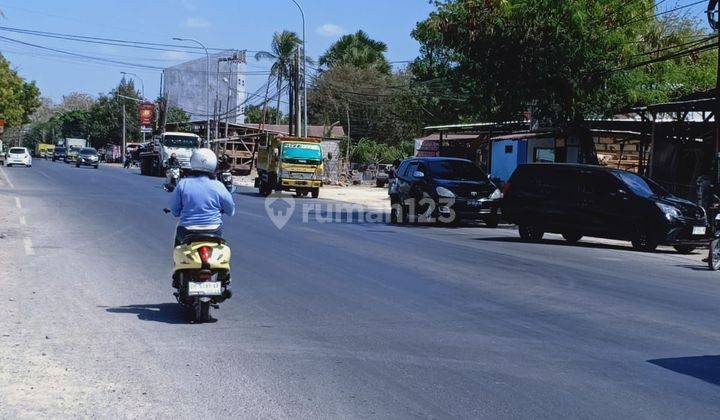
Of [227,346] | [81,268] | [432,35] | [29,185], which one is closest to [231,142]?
[29,185]

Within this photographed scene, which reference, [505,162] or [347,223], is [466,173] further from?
[505,162]

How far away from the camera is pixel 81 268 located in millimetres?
13141

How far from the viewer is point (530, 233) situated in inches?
827

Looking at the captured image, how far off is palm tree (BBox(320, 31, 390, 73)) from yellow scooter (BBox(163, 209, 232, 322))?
73989 millimetres

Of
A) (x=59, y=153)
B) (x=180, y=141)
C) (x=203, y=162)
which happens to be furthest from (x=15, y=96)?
(x=203, y=162)

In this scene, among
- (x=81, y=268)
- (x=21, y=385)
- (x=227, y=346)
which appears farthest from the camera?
(x=81, y=268)

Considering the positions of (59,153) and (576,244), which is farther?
(59,153)

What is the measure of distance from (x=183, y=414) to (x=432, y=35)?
2287 cm

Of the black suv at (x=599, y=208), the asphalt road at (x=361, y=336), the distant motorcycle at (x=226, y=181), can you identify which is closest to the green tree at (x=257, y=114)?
the black suv at (x=599, y=208)

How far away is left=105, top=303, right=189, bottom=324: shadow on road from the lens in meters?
9.23

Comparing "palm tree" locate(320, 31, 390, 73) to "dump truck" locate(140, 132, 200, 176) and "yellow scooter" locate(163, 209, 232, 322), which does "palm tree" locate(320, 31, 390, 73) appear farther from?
"yellow scooter" locate(163, 209, 232, 322)

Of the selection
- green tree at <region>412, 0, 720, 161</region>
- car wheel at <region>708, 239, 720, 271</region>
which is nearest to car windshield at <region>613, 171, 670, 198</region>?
car wheel at <region>708, 239, 720, 271</region>

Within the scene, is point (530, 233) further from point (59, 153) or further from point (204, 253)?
point (59, 153)

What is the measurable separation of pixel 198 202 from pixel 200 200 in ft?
0.10
